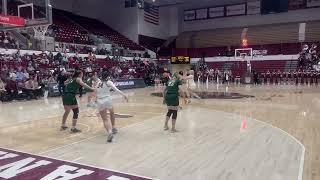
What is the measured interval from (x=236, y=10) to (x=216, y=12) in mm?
2480

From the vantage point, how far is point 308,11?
3881cm

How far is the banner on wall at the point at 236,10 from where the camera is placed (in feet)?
137

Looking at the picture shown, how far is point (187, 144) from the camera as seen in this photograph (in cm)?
822

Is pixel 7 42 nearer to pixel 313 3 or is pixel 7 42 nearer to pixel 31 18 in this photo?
pixel 31 18

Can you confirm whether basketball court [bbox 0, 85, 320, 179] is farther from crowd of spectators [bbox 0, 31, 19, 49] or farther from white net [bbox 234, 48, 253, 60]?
white net [bbox 234, 48, 253, 60]

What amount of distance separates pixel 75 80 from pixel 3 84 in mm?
10570

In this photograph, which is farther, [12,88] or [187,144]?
[12,88]

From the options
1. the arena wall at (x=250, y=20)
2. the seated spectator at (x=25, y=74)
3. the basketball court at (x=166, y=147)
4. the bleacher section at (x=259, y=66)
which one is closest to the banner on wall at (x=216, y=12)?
the arena wall at (x=250, y=20)

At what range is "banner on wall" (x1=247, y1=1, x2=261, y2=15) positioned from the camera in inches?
1603

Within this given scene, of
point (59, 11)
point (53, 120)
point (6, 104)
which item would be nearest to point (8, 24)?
point (6, 104)

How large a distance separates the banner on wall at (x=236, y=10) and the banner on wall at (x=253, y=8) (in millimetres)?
596

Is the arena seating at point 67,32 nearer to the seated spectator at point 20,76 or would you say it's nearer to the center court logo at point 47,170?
the seated spectator at point 20,76

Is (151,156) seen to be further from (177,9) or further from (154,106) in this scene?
(177,9)

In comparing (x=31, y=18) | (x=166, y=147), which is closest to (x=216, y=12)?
(x=31, y=18)
